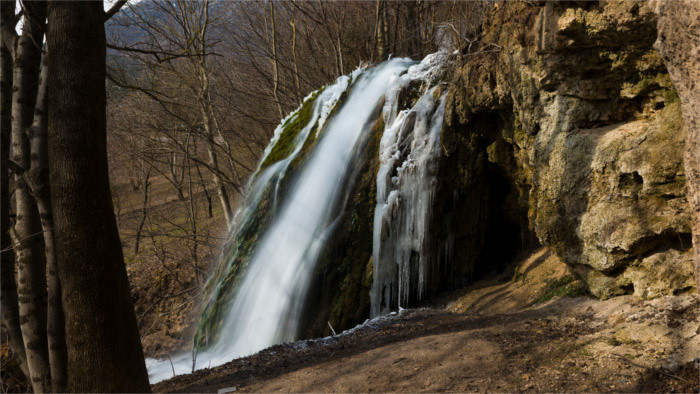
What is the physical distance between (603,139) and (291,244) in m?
4.34

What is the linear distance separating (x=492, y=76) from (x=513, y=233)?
10.1 ft

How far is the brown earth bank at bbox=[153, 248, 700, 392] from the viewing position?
290 cm

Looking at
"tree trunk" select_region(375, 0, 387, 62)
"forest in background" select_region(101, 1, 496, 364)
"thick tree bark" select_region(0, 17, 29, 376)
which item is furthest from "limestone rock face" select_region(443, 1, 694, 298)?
"tree trunk" select_region(375, 0, 387, 62)

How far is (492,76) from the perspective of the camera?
593cm

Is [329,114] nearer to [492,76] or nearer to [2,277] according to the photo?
[492,76]

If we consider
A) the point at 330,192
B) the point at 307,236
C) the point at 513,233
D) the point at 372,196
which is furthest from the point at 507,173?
the point at 307,236

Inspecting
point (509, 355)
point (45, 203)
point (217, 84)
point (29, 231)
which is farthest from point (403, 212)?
point (217, 84)

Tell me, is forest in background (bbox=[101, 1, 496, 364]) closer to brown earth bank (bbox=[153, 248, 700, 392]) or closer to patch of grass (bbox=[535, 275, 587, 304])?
patch of grass (bbox=[535, 275, 587, 304])

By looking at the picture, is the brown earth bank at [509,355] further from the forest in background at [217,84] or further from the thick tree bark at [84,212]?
the forest in background at [217,84]

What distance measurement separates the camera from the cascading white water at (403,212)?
6523mm

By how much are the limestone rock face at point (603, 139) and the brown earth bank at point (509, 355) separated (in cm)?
44

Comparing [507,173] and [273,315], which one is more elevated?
[507,173]

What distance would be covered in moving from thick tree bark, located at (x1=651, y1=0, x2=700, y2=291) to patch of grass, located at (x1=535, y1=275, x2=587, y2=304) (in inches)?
76.7

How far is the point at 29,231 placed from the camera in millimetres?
4473
